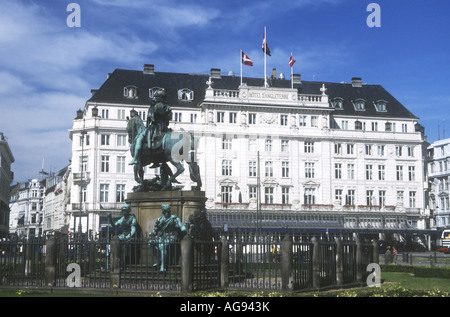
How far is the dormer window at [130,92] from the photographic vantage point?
2985 inches

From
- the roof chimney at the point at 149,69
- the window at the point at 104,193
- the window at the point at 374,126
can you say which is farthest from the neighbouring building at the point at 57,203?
the window at the point at 374,126

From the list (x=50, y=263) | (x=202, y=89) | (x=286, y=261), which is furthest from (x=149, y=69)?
(x=286, y=261)

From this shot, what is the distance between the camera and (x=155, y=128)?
24.1 m

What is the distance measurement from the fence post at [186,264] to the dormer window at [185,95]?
59631mm

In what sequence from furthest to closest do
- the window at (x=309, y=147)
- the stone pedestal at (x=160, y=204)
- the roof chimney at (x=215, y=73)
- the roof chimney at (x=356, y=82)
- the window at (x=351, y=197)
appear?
the roof chimney at (x=356, y=82), the roof chimney at (x=215, y=73), the window at (x=351, y=197), the window at (x=309, y=147), the stone pedestal at (x=160, y=204)

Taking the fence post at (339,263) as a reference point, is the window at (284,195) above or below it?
above

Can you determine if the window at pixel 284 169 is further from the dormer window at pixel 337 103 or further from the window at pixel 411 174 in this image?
the window at pixel 411 174

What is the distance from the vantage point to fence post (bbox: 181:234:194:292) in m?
18.9

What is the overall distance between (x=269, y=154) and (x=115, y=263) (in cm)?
5714

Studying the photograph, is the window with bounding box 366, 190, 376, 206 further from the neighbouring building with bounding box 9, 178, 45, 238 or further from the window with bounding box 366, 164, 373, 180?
the neighbouring building with bounding box 9, 178, 45, 238

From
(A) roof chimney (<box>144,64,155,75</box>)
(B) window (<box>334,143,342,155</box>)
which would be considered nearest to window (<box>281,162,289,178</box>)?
(B) window (<box>334,143,342,155</box>)

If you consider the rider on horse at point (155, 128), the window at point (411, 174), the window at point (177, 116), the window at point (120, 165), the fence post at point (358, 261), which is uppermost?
the window at point (177, 116)
